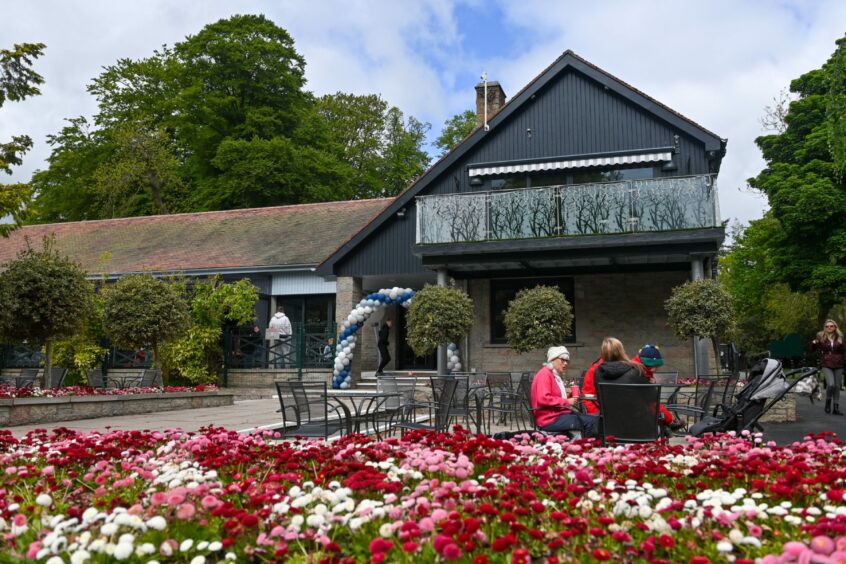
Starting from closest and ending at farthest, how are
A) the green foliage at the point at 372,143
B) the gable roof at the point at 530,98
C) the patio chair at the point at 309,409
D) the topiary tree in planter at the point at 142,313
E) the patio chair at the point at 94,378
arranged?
the patio chair at the point at 309,409 → the patio chair at the point at 94,378 → the topiary tree in planter at the point at 142,313 → the gable roof at the point at 530,98 → the green foliage at the point at 372,143

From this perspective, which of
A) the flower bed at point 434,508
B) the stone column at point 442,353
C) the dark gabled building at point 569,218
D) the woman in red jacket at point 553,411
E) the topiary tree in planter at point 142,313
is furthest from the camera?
the stone column at point 442,353

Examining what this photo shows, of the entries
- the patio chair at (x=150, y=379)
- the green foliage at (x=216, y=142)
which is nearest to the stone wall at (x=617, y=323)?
the patio chair at (x=150, y=379)

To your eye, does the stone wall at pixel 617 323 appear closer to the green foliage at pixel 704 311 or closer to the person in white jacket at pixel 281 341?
the green foliage at pixel 704 311

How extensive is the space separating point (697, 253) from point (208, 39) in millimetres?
29364

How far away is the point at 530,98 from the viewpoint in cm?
1788

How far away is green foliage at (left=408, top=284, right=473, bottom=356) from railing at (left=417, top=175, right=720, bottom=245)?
1.92 metres

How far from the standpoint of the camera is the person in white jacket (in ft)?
63.0

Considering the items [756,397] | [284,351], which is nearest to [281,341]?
[284,351]

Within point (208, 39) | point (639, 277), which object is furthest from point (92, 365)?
point (208, 39)

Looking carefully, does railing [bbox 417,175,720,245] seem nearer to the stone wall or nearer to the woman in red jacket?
the stone wall

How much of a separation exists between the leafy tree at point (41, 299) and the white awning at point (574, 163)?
951 cm

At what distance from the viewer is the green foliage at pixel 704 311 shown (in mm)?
13234

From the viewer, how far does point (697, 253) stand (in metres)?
14.9

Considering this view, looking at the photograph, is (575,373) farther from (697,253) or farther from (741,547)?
(741,547)
